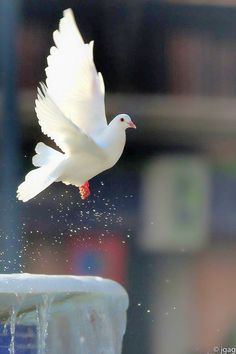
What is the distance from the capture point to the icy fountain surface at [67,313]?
4.82 ft

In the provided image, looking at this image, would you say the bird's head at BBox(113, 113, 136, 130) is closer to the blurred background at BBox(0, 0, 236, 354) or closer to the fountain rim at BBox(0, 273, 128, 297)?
the fountain rim at BBox(0, 273, 128, 297)

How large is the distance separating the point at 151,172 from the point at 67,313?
4.68 ft

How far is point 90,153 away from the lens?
1440 millimetres

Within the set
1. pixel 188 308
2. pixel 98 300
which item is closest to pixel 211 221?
pixel 188 308

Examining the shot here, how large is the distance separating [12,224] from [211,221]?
0.51m

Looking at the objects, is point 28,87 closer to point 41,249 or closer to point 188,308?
point 41,249

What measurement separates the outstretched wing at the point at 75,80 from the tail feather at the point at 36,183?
0.08 m

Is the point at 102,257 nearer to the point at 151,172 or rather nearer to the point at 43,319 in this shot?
the point at 151,172

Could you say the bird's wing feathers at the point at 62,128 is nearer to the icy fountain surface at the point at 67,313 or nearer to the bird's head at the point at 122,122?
the bird's head at the point at 122,122

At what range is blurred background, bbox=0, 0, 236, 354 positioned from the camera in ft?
9.36

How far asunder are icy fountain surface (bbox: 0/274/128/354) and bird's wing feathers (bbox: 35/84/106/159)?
0.52ft

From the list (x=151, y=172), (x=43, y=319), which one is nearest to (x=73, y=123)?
(x=43, y=319)

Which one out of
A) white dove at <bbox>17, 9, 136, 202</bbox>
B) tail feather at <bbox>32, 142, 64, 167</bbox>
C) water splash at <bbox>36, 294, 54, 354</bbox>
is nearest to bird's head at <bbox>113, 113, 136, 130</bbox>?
white dove at <bbox>17, 9, 136, 202</bbox>

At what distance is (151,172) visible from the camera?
9.74 ft
